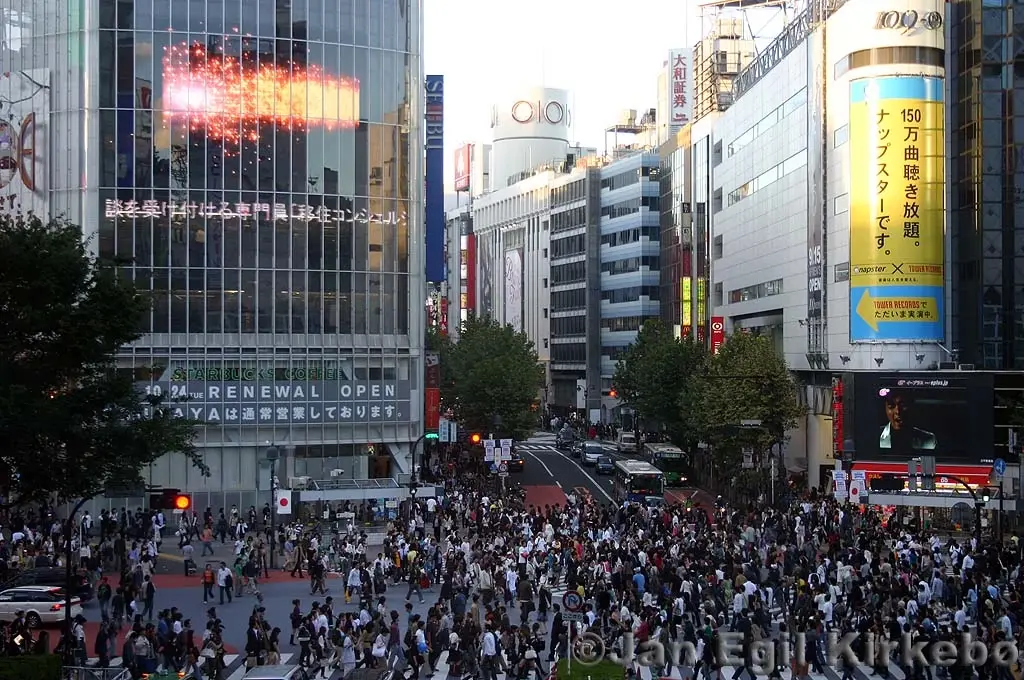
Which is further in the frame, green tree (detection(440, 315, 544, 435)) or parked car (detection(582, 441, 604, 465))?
parked car (detection(582, 441, 604, 465))

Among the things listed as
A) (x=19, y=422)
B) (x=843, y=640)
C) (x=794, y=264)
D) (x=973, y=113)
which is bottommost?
(x=843, y=640)

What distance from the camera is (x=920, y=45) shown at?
66.2m

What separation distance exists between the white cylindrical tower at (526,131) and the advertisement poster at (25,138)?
118 m

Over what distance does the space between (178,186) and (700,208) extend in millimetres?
54164

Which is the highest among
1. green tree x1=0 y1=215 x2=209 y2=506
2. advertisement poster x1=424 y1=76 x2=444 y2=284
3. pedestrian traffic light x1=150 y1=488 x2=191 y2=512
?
advertisement poster x1=424 y1=76 x2=444 y2=284

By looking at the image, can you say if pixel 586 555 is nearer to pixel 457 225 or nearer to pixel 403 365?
pixel 403 365

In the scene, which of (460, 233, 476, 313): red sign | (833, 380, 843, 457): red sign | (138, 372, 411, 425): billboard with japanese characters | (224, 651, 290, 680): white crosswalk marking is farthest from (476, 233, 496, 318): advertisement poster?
(224, 651, 290, 680): white crosswalk marking

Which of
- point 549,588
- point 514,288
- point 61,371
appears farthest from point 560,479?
point 514,288

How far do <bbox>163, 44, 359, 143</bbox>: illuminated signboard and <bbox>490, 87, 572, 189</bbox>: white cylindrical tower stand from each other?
116 m

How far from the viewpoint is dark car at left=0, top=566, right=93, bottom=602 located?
37188 mm

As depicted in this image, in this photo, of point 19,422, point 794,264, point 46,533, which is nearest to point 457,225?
point 794,264

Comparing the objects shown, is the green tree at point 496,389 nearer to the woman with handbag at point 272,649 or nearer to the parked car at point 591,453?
the parked car at point 591,453

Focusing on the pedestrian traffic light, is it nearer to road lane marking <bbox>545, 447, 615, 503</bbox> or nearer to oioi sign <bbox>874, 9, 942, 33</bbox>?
road lane marking <bbox>545, 447, 615, 503</bbox>

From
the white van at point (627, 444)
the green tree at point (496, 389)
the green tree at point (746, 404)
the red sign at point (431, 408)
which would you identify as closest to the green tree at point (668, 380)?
the white van at point (627, 444)
